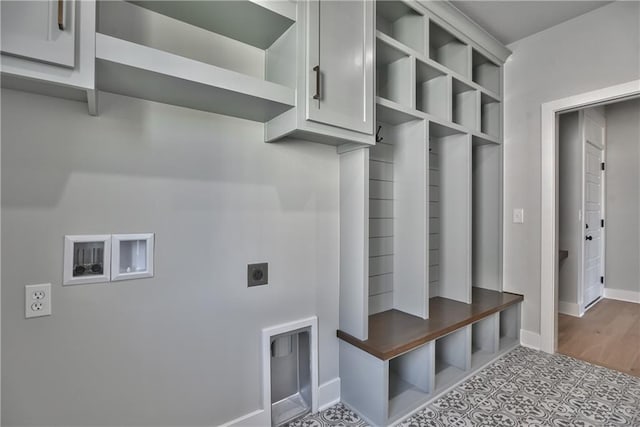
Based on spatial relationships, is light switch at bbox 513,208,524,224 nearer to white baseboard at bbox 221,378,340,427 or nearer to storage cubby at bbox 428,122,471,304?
storage cubby at bbox 428,122,471,304

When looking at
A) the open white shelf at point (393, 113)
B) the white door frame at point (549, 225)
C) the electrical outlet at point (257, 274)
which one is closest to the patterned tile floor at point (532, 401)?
the white door frame at point (549, 225)

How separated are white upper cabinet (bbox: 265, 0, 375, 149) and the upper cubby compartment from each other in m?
0.05

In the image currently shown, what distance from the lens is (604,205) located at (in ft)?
14.0

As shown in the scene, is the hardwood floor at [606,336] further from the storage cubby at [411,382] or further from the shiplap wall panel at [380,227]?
the shiplap wall panel at [380,227]

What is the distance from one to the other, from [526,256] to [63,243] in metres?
3.11

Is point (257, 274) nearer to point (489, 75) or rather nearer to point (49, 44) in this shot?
point (49, 44)

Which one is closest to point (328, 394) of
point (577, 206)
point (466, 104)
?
point (466, 104)

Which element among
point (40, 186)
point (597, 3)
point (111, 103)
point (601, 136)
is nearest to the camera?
A: point (40, 186)

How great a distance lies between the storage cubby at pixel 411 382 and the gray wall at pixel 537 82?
132cm

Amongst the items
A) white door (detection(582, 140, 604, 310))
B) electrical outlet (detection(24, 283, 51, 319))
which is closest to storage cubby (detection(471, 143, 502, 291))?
white door (detection(582, 140, 604, 310))

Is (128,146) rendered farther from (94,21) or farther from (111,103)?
(94,21)

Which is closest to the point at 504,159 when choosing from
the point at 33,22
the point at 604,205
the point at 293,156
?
the point at 293,156

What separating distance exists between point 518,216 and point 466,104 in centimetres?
107

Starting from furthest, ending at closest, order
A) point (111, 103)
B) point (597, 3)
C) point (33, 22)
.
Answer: point (597, 3)
point (111, 103)
point (33, 22)
